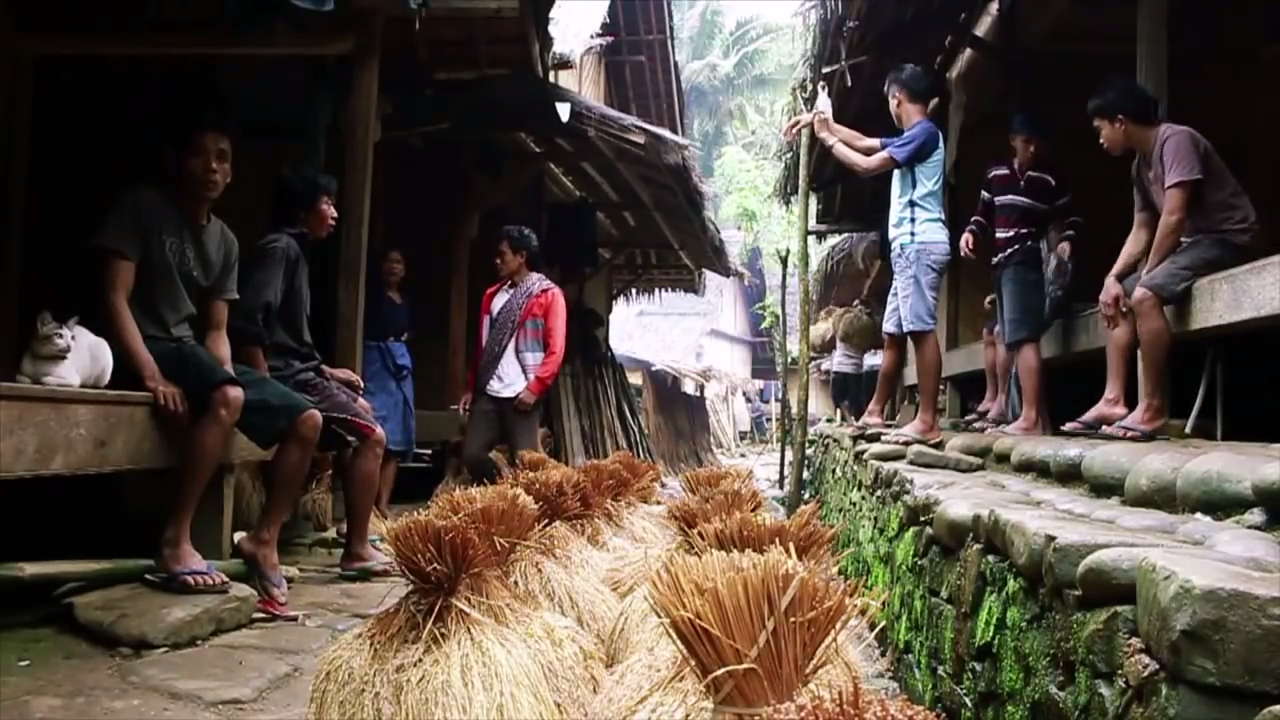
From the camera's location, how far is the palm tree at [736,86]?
38625 mm

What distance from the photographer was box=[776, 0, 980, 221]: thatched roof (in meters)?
7.20


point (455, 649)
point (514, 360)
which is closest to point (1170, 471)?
point (455, 649)

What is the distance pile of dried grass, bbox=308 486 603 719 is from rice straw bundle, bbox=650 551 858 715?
0.68 m

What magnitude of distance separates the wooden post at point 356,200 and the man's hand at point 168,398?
1611mm

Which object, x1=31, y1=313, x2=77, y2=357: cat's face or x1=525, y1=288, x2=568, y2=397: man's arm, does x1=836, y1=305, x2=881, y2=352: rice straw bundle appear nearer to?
x1=525, y1=288, x2=568, y2=397: man's arm

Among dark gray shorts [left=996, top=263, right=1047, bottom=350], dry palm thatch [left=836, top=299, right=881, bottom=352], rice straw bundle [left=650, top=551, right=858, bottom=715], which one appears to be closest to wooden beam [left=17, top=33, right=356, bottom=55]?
dark gray shorts [left=996, top=263, right=1047, bottom=350]

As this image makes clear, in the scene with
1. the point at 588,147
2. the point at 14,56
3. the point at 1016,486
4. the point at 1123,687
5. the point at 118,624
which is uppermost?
the point at 588,147

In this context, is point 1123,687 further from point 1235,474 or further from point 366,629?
point 366,629

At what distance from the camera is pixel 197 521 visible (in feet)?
14.2

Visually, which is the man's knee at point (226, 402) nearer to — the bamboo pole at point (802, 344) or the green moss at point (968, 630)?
the green moss at point (968, 630)

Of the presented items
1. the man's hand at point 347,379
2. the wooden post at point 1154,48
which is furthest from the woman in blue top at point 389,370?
the wooden post at point 1154,48

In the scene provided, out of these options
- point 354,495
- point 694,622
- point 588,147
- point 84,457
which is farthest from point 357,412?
point 588,147

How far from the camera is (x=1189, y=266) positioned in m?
3.52

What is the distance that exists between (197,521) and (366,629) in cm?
218
